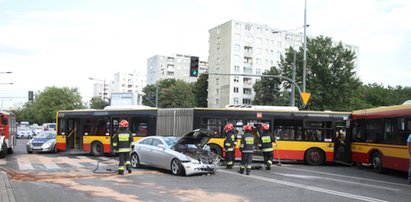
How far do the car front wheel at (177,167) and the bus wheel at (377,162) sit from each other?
8342 millimetres

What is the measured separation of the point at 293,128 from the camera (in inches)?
759

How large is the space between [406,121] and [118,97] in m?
31.5

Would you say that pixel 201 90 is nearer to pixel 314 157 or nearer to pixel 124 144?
pixel 314 157

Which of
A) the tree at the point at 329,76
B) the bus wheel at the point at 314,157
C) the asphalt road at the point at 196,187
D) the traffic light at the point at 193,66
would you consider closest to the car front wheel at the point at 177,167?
the asphalt road at the point at 196,187

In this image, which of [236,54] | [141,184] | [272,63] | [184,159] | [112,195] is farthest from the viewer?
[272,63]

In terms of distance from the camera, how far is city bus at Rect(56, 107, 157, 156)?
2109 centimetres

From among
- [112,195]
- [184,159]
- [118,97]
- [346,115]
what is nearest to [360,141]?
[346,115]

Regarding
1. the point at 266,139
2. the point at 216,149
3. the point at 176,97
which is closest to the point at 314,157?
the point at 266,139

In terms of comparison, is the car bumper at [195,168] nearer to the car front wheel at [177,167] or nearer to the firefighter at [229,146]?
the car front wheel at [177,167]

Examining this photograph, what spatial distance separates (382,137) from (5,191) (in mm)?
13767

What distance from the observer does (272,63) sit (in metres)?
89.4

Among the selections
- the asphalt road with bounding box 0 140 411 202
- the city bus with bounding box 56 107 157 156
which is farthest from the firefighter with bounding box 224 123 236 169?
the city bus with bounding box 56 107 157 156

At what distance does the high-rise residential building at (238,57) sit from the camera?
8319cm

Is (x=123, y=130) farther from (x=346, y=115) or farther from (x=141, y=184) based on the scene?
(x=346, y=115)
